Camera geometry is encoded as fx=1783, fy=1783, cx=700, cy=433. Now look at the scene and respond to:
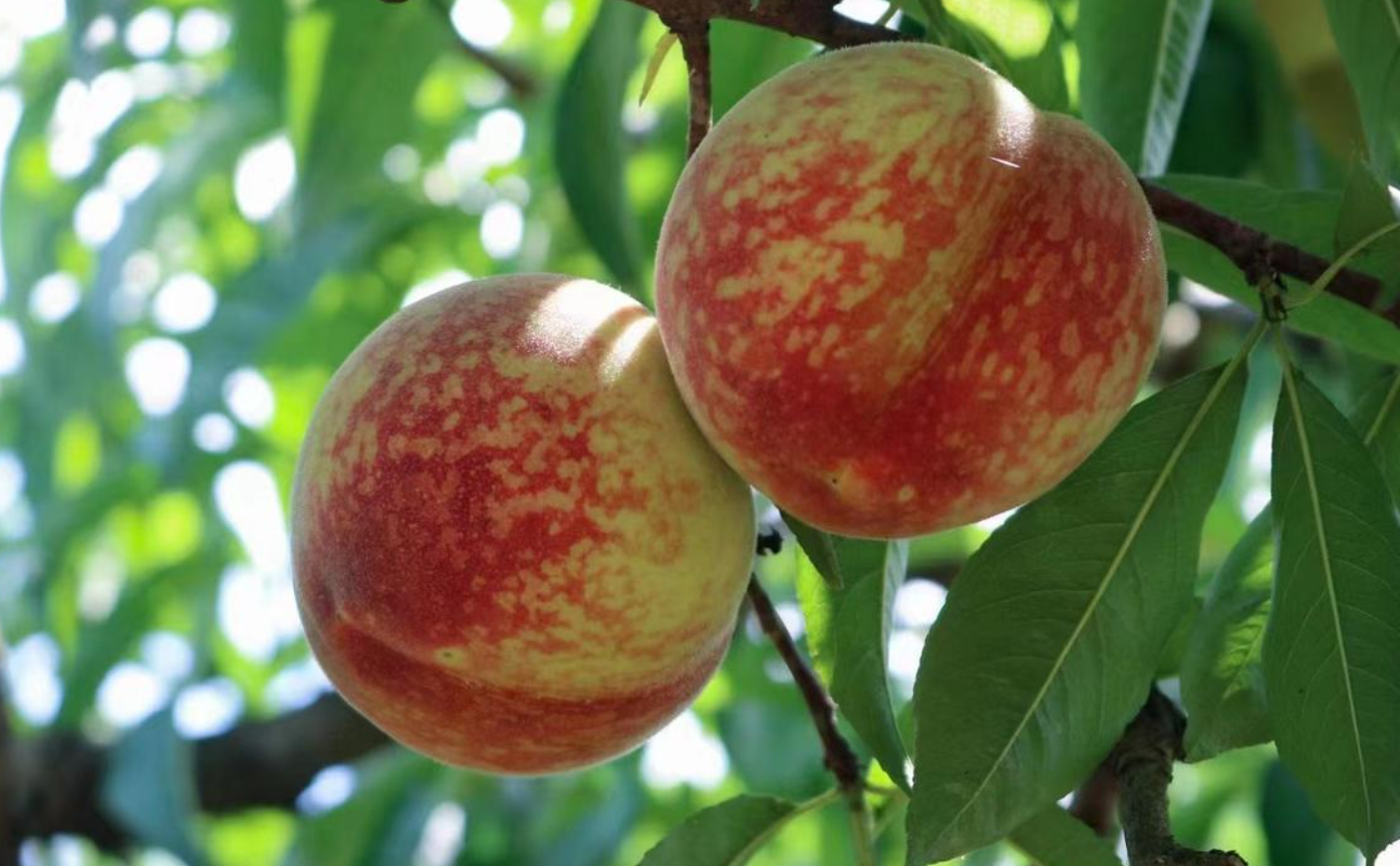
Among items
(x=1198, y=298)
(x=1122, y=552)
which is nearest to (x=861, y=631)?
(x=1122, y=552)

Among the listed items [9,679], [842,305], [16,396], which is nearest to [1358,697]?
[842,305]

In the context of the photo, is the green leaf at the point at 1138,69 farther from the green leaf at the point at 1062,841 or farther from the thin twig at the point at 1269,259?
the green leaf at the point at 1062,841

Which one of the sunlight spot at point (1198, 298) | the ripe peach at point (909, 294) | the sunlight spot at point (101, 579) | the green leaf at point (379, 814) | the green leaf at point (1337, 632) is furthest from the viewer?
the sunlight spot at point (101, 579)

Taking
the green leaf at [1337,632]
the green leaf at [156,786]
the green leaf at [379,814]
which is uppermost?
the green leaf at [1337,632]

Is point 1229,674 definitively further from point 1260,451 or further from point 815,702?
point 1260,451

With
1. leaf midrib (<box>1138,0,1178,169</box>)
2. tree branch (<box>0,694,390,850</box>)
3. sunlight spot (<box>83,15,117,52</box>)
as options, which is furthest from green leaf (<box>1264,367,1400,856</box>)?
tree branch (<box>0,694,390,850</box>)

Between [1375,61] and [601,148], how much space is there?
81 cm

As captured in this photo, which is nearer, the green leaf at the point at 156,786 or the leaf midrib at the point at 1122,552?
the leaf midrib at the point at 1122,552

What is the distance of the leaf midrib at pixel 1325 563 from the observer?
134 cm

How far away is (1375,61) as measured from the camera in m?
1.45

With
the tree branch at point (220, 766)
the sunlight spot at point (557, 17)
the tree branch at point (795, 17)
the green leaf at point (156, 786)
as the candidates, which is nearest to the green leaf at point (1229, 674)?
the tree branch at point (795, 17)

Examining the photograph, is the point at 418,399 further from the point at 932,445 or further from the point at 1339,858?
the point at 1339,858

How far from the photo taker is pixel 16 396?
3.45 meters

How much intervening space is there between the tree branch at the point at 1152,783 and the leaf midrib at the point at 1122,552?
136 mm
